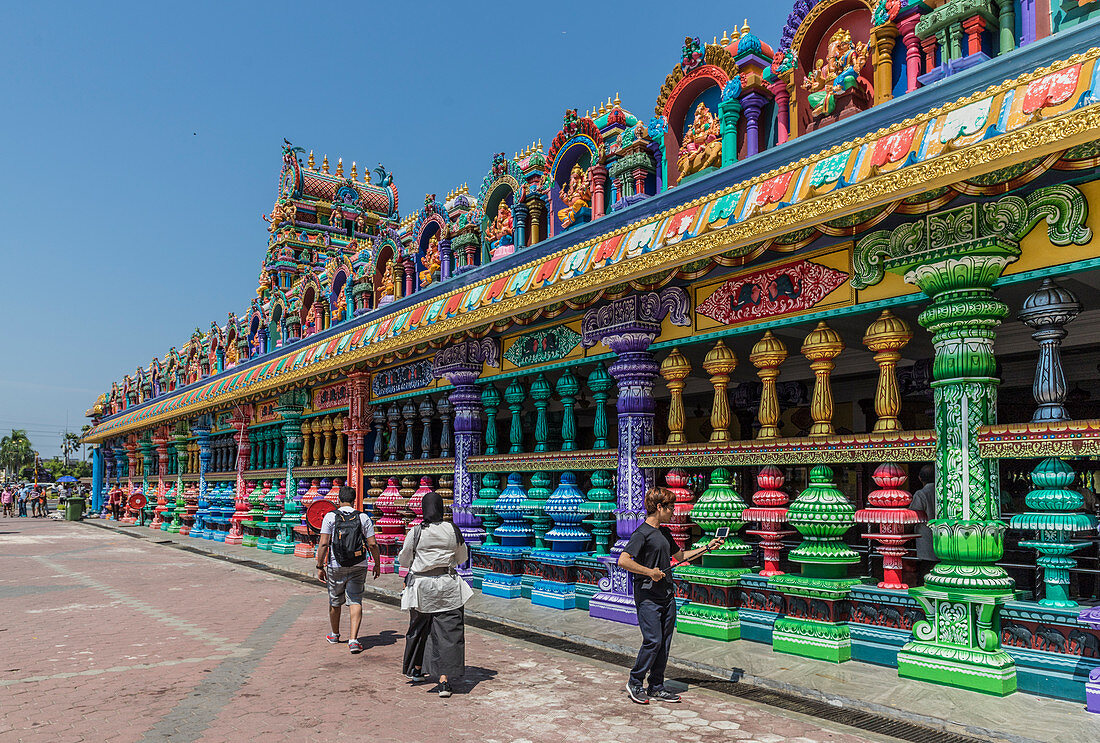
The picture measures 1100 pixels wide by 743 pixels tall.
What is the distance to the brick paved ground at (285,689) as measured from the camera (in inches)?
200

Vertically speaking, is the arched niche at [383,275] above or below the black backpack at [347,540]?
above

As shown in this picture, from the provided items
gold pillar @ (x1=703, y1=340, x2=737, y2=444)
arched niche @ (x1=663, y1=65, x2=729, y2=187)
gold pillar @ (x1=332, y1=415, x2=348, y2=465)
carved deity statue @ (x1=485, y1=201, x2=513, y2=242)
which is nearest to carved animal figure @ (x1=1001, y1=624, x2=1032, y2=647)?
gold pillar @ (x1=703, y1=340, x2=737, y2=444)

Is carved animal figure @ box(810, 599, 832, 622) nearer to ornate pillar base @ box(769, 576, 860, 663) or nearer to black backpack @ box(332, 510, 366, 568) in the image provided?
ornate pillar base @ box(769, 576, 860, 663)

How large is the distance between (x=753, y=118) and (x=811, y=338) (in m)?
2.26

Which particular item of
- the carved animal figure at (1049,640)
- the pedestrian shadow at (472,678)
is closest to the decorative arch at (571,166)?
the pedestrian shadow at (472,678)

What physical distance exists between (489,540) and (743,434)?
4.24 m

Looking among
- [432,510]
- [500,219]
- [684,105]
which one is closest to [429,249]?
[500,219]

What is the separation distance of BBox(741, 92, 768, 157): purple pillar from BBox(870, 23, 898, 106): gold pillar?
3.72 feet

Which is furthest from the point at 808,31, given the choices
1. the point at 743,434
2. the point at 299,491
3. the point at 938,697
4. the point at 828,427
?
the point at 299,491

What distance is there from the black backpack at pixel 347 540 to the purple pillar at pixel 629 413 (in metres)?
2.68

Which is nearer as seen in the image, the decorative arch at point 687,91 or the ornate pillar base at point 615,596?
the decorative arch at point 687,91

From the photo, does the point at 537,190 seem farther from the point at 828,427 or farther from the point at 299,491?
the point at 299,491

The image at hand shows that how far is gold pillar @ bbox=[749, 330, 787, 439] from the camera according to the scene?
7418 millimetres

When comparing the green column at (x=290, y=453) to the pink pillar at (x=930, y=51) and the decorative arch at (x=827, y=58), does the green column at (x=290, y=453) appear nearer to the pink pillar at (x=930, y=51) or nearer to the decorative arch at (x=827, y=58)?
the decorative arch at (x=827, y=58)
